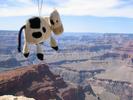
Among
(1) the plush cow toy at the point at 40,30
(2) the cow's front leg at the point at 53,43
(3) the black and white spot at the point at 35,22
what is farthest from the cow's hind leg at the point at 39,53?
(3) the black and white spot at the point at 35,22

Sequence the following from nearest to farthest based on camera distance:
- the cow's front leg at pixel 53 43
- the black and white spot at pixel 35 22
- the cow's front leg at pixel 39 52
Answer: the black and white spot at pixel 35 22
the cow's front leg at pixel 39 52
the cow's front leg at pixel 53 43

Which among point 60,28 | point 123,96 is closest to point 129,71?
point 123,96

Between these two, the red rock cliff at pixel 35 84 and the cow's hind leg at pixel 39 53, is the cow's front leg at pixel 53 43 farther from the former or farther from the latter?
the red rock cliff at pixel 35 84

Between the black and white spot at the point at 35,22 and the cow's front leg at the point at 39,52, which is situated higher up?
the black and white spot at the point at 35,22

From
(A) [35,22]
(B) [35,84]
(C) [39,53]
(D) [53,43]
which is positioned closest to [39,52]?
(C) [39,53]

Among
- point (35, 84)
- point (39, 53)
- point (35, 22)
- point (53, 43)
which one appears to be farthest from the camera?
point (35, 84)

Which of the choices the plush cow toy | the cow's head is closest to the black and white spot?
the plush cow toy

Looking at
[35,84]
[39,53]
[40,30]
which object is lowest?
[35,84]

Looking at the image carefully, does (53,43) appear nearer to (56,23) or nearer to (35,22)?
(56,23)
